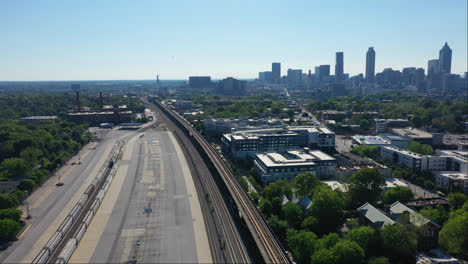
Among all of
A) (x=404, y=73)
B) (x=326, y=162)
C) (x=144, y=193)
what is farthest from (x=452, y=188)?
(x=404, y=73)

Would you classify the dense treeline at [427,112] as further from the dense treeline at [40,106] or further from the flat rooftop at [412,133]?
the dense treeline at [40,106]

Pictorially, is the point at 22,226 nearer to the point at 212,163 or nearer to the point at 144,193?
A: the point at 144,193

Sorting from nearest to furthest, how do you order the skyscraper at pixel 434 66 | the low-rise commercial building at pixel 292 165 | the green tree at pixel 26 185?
1. the green tree at pixel 26 185
2. the low-rise commercial building at pixel 292 165
3. the skyscraper at pixel 434 66

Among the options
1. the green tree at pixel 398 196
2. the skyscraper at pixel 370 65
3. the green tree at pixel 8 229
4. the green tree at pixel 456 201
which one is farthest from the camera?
the skyscraper at pixel 370 65

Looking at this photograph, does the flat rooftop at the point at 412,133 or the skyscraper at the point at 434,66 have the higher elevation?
the skyscraper at the point at 434,66

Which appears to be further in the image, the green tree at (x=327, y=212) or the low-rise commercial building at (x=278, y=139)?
the low-rise commercial building at (x=278, y=139)

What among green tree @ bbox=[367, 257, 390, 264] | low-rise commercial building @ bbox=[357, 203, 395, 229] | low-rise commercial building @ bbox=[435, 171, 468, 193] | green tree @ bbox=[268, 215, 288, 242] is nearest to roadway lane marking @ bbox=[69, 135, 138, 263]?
green tree @ bbox=[268, 215, 288, 242]

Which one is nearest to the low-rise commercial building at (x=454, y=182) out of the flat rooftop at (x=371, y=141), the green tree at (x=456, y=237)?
the green tree at (x=456, y=237)

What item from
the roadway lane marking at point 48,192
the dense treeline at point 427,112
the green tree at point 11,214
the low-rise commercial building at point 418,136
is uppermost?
the dense treeline at point 427,112
